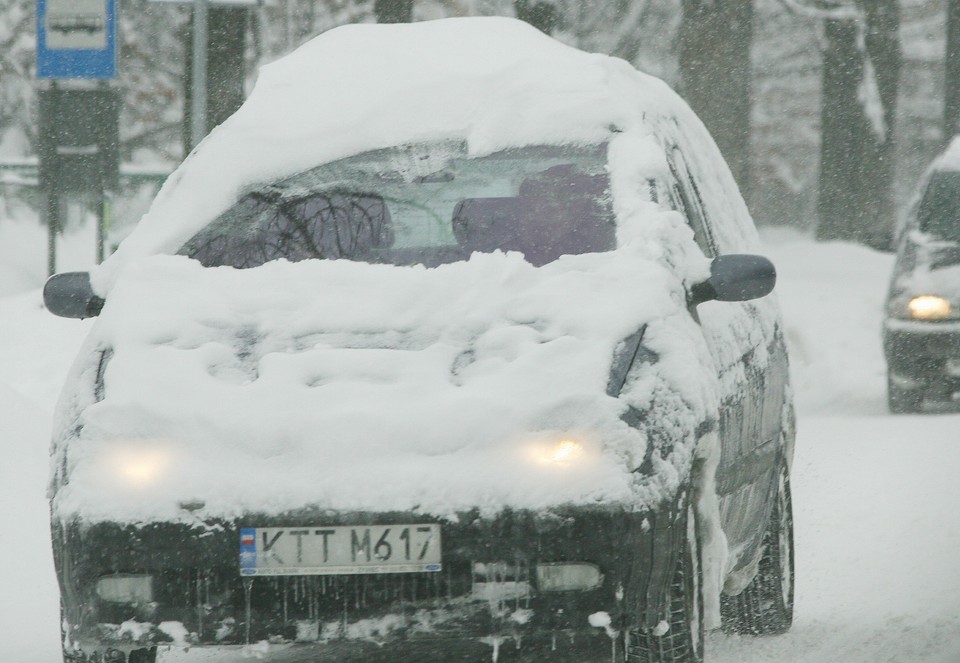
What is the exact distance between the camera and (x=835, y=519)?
8.42 metres

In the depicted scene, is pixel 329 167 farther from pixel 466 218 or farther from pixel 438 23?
pixel 438 23

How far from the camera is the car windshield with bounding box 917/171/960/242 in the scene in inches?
520

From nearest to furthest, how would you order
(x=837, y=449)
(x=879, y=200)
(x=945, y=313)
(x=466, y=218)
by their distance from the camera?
(x=466, y=218), (x=837, y=449), (x=945, y=313), (x=879, y=200)

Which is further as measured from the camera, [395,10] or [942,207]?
[395,10]

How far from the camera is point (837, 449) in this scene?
1095 cm

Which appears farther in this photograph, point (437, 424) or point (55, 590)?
point (55, 590)

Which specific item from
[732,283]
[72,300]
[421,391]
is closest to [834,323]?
[732,283]

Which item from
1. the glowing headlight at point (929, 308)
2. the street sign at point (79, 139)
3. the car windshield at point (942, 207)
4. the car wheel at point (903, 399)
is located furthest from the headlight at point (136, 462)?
the car windshield at point (942, 207)

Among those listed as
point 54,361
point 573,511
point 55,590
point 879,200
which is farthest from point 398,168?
point 879,200

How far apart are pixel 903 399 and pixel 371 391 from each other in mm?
9417

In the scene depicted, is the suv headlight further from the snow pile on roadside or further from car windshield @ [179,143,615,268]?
car windshield @ [179,143,615,268]

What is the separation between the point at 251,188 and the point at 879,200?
20.3 metres

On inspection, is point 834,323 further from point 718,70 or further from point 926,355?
point 926,355

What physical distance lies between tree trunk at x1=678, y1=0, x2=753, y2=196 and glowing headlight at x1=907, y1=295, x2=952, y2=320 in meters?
8.75
